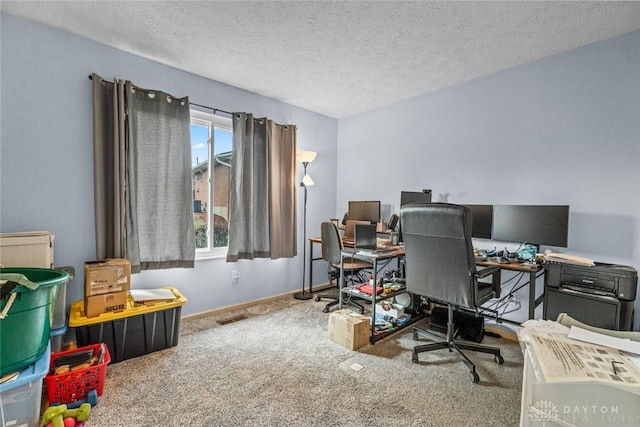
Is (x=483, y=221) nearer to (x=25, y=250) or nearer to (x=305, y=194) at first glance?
(x=305, y=194)

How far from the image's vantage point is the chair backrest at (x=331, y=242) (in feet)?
10.8

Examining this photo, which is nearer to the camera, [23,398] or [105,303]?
[23,398]

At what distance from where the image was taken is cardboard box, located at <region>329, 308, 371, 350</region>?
2438 millimetres

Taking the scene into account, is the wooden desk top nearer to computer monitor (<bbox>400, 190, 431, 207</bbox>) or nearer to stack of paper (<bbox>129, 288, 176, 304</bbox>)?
computer monitor (<bbox>400, 190, 431, 207</bbox>)

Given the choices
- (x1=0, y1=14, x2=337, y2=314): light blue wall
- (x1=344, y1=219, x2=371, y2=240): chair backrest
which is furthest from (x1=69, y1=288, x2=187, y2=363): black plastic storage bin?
(x1=344, y1=219, x2=371, y2=240): chair backrest

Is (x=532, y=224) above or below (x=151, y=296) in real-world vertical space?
above

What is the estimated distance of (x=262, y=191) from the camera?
352cm

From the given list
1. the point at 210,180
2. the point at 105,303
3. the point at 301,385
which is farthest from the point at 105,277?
the point at 301,385

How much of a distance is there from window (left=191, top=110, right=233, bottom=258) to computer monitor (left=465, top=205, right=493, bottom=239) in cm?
264

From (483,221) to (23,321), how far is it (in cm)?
340

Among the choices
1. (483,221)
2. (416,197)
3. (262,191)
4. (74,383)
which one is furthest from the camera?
(262,191)

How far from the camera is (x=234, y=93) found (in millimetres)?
3357

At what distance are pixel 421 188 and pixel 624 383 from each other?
298 centimetres

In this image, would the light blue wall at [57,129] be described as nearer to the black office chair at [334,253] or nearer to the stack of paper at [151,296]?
the stack of paper at [151,296]
